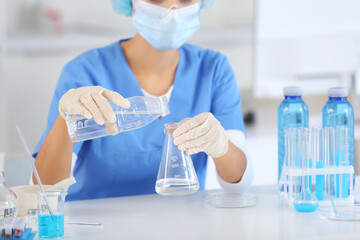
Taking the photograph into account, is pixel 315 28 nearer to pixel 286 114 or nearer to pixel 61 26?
pixel 61 26

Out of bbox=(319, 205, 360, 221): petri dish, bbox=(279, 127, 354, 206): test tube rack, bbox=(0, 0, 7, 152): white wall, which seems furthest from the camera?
bbox=(0, 0, 7, 152): white wall

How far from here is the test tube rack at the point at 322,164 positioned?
4.51ft

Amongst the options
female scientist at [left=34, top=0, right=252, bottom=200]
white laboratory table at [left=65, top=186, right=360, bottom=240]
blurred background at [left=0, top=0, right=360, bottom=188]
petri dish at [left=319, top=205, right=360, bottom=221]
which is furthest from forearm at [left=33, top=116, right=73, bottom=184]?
blurred background at [left=0, top=0, right=360, bottom=188]

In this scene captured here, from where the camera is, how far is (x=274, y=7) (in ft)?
10.2

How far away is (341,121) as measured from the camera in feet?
4.74

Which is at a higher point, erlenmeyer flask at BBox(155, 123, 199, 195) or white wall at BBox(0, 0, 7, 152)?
white wall at BBox(0, 0, 7, 152)

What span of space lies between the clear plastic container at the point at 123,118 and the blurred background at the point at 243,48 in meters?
1.39

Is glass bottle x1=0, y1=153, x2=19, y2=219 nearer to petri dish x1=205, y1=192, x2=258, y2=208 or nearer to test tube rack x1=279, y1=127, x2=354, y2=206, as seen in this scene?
petri dish x1=205, y1=192, x2=258, y2=208

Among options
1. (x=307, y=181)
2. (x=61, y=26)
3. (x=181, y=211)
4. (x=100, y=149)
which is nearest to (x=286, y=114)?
(x=307, y=181)

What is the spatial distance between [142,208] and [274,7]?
199 cm

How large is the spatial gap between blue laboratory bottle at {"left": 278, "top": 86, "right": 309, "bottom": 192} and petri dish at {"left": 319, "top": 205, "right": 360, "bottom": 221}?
0.19m

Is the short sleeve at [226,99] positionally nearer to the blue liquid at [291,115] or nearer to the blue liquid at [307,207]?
the blue liquid at [291,115]

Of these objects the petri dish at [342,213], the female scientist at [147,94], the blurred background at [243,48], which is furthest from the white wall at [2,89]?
the petri dish at [342,213]

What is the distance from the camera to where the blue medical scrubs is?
1.71m
